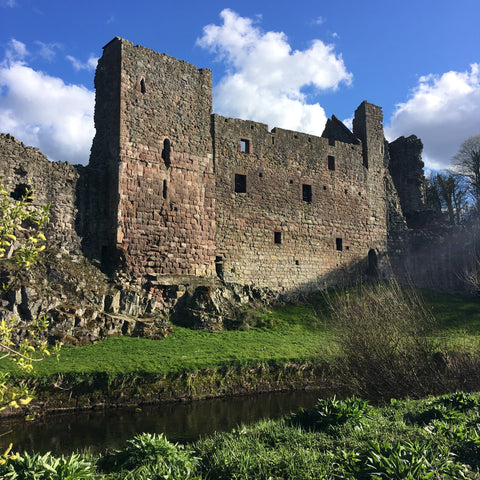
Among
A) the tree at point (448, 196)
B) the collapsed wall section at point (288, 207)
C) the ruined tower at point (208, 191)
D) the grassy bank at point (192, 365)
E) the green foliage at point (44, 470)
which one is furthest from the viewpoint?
the tree at point (448, 196)

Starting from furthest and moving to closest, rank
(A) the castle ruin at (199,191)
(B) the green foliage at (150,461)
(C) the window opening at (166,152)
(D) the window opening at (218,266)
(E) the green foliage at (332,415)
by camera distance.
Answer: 1. (D) the window opening at (218,266)
2. (C) the window opening at (166,152)
3. (A) the castle ruin at (199,191)
4. (E) the green foliage at (332,415)
5. (B) the green foliage at (150,461)

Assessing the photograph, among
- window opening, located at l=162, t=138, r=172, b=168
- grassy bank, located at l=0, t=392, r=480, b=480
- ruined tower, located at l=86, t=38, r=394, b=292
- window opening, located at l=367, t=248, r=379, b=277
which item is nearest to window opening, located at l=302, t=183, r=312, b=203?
ruined tower, located at l=86, t=38, r=394, b=292

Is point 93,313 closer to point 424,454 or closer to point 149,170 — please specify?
point 149,170

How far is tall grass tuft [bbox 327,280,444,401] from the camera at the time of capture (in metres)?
12.9

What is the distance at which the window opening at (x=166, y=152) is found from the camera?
22578 mm

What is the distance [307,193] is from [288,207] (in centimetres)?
207

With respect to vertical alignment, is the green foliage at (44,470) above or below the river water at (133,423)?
above

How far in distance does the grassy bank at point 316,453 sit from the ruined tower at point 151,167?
13585 millimetres

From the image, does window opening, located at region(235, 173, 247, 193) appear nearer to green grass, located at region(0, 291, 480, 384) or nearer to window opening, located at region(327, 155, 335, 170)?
green grass, located at region(0, 291, 480, 384)

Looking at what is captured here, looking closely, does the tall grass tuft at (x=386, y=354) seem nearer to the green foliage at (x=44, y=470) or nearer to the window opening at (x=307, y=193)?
the green foliage at (x=44, y=470)

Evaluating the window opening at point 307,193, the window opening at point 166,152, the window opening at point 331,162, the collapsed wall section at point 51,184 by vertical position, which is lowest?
the collapsed wall section at point 51,184

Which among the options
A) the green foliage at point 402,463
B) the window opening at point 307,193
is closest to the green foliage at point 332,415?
the green foliage at point 402,463

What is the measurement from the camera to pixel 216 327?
2077cm

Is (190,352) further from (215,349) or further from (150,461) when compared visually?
(150,461)
